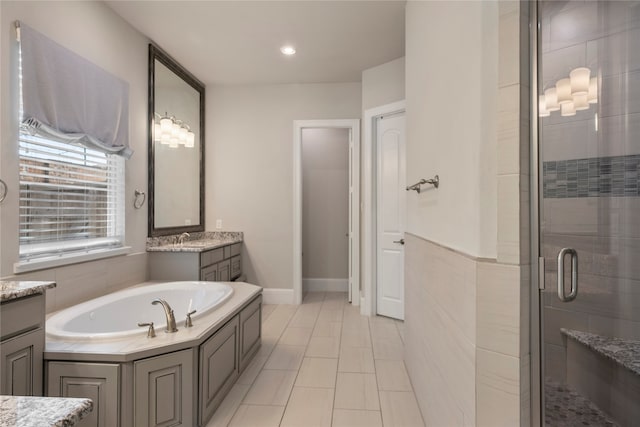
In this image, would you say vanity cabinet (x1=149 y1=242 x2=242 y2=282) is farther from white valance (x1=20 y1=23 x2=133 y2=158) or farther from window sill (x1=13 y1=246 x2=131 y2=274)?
white valance (x1=20 y1=23 x2=133 y2=158)

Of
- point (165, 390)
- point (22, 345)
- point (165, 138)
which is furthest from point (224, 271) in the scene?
point (22, 345)

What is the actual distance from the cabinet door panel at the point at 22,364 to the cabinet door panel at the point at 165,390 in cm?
41

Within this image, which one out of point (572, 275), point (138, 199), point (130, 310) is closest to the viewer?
point (572, 275)

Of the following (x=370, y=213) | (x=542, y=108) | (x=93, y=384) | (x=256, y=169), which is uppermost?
(x=256, y=169)

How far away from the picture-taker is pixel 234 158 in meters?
4.33

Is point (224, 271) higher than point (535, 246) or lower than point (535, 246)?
lower

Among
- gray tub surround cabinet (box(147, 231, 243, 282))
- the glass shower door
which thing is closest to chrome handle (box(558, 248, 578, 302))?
the glass shower door

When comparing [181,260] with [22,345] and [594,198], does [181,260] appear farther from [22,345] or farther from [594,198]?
[594,198]

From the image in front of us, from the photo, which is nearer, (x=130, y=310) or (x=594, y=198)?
(x=594, y=198)

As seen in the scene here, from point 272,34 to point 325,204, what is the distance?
262cm

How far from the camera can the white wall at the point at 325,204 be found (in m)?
5.11

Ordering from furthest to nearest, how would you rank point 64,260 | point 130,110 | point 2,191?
point 130,110 → point 64,260 → point 2,191

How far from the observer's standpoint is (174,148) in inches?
142

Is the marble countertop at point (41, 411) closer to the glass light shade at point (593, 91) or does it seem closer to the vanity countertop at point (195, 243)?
the glass light shade at point (593, 91)
